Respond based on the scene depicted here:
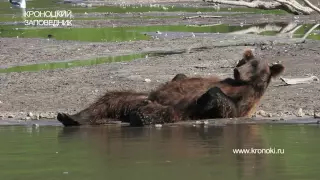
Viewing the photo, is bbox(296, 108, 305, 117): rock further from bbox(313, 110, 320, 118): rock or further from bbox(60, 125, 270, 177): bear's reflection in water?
bbox(60, 125, 270, 177): bear's reflection in water

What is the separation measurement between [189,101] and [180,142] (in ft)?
7.21

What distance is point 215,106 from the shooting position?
1116 cm

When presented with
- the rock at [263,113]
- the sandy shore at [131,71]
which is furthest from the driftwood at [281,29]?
the rock at [263,113]

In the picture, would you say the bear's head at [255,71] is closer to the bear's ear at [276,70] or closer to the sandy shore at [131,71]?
the bear's ear at [276,70]

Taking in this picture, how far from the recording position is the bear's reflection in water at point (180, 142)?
8070 mm

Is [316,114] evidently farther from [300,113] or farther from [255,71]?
[255,71]

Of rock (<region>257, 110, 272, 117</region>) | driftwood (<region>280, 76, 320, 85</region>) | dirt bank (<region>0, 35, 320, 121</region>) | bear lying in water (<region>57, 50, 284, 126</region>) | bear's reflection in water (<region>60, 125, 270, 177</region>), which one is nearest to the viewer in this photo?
bear's reflection in water (<region>60, 125, 270, 177</region>)

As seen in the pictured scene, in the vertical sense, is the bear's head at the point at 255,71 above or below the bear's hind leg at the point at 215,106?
above

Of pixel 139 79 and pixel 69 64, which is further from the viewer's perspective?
pixel 69 64

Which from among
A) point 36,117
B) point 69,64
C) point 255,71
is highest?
point 255,71

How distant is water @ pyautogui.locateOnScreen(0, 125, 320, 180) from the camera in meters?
7.37

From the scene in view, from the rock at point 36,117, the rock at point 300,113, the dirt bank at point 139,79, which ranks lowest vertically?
the rock at point 36,117

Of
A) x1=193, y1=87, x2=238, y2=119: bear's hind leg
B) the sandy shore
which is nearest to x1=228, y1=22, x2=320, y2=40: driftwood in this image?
the sandy shore

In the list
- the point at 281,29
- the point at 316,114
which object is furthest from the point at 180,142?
the point at 281,29
